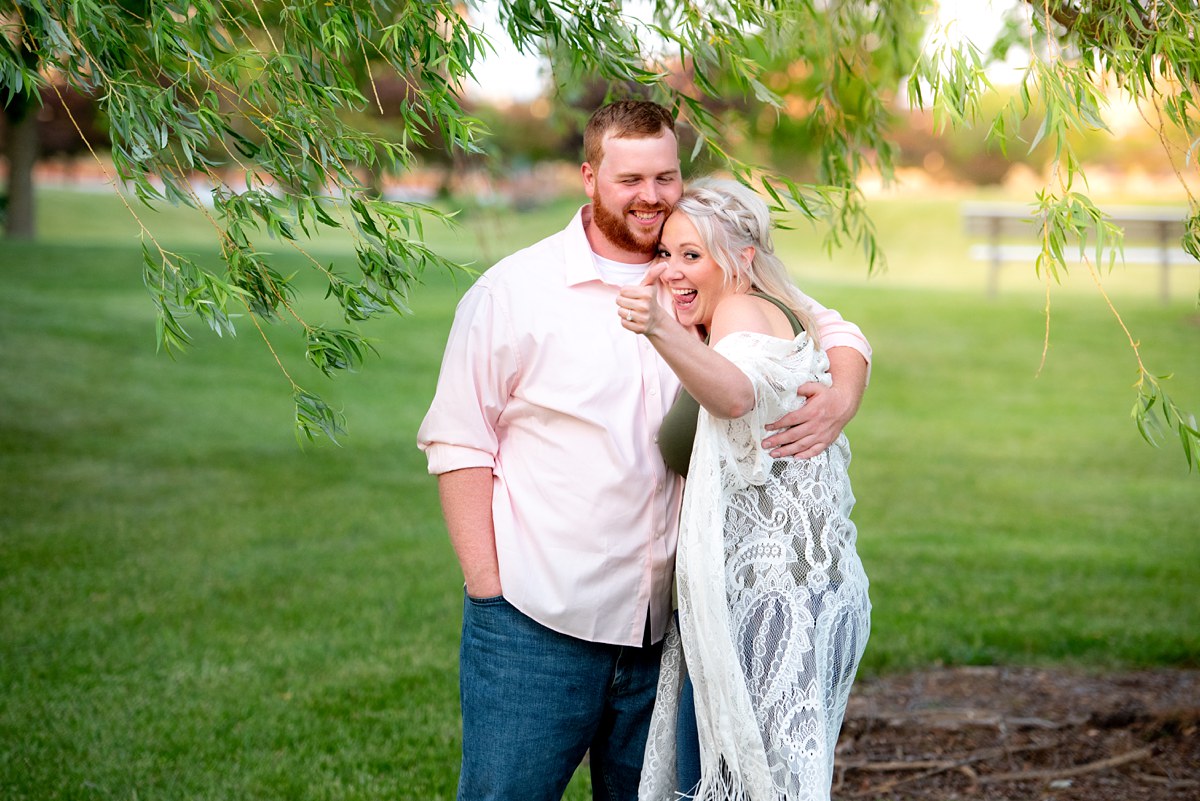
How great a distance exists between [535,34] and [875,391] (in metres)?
11.5

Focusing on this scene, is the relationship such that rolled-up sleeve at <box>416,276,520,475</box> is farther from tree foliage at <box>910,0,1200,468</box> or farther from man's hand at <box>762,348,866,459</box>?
tree foliage at <box>910,0,1200,468</box>

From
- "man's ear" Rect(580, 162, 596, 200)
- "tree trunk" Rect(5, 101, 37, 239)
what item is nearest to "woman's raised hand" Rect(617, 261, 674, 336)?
"man's ear" Rect(580, 162, 596, 200)

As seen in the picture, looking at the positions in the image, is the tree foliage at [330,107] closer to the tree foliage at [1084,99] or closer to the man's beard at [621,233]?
the tree foliage at [1084,99]

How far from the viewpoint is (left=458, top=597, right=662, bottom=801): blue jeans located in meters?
2.89

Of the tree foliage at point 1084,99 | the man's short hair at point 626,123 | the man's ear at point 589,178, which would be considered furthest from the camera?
the man's ear at point 589,178

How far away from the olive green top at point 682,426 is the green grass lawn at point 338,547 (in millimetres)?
557

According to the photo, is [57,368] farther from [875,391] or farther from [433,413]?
[433,413]

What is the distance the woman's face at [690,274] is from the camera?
2744mm

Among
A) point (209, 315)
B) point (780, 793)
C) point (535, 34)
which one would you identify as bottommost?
point (780, 793)

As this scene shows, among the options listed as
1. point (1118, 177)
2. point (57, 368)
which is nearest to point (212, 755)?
point (57, 368)

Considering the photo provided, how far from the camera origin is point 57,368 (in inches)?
538

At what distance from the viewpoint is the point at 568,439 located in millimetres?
A: 2879

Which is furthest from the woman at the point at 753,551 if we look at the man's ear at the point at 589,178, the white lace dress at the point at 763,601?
the man's ear at the point at 589,178

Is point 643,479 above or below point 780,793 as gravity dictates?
above
